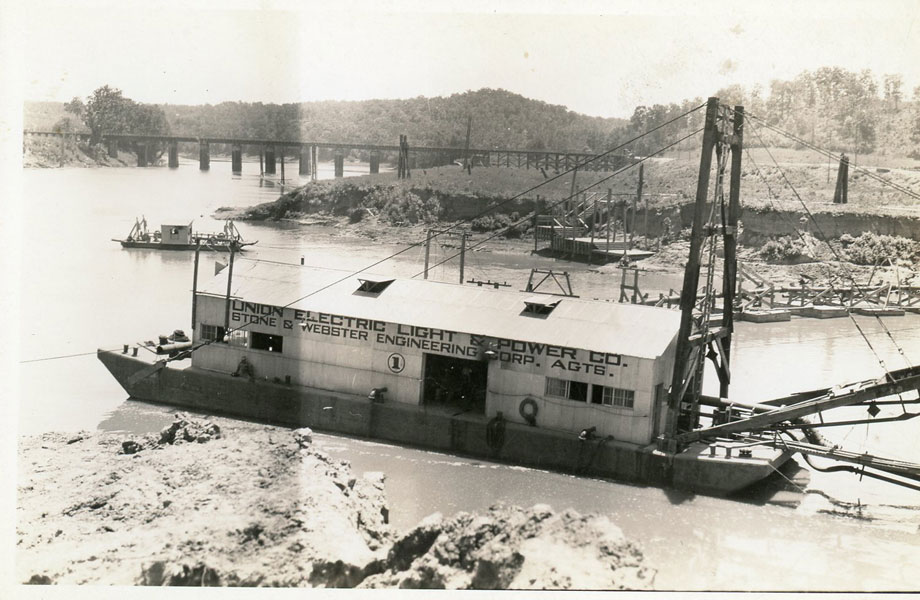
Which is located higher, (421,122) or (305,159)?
(421,122)

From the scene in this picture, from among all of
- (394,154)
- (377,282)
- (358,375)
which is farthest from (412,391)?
(394,154)

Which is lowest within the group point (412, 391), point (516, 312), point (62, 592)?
point (62, 592)

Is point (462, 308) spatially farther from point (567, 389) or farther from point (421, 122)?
point (421, 122)

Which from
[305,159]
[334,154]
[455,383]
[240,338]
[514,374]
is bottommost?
[455,383]

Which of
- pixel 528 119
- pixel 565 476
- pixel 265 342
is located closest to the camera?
pixel 565 476

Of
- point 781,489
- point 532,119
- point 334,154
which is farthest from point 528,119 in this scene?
point 781,489

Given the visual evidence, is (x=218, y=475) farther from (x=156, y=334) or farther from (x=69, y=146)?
(x=69, y=146)
